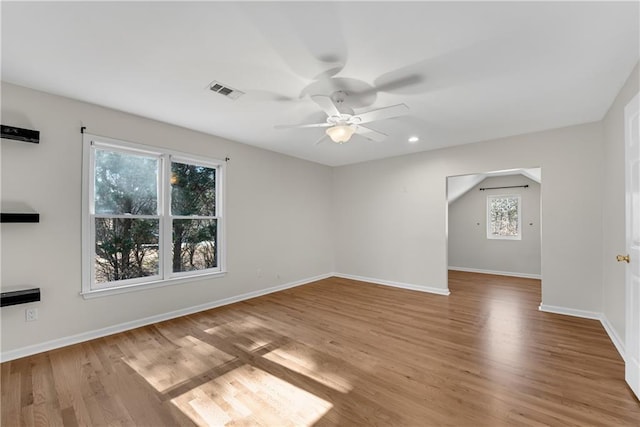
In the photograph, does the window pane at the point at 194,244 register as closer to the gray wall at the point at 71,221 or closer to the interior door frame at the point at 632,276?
the gray wall at the point at 71,221

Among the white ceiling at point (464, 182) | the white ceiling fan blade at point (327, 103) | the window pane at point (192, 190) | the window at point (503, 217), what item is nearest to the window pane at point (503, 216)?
the window at point (503, 217)

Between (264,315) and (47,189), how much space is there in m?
2.76

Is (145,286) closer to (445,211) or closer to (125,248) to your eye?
(125,248)

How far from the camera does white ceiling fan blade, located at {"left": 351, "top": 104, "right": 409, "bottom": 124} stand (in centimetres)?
228

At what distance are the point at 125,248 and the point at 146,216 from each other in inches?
17.6

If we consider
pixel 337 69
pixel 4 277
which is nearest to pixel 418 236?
pixel 337 69

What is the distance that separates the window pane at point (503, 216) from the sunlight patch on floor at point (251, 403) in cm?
645

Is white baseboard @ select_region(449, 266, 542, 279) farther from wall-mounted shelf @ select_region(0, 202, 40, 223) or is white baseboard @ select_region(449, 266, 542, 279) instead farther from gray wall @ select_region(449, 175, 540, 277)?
wall-mounted shelf @ select_region(0, 202, 40, 223)

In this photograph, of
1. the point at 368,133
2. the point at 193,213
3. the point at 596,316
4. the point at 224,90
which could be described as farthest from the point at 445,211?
the point at 193,213

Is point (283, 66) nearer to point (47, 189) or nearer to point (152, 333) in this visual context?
point (47, 189)

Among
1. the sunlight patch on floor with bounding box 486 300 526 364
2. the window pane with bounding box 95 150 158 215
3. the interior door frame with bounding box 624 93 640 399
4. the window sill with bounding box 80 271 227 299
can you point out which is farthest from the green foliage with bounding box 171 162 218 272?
the interior door frame with bounding box 624 93 640 399

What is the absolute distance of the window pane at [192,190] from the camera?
12.4 ft

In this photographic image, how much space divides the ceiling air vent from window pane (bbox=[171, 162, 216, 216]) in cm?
156

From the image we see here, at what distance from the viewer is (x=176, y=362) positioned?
2.48 m
